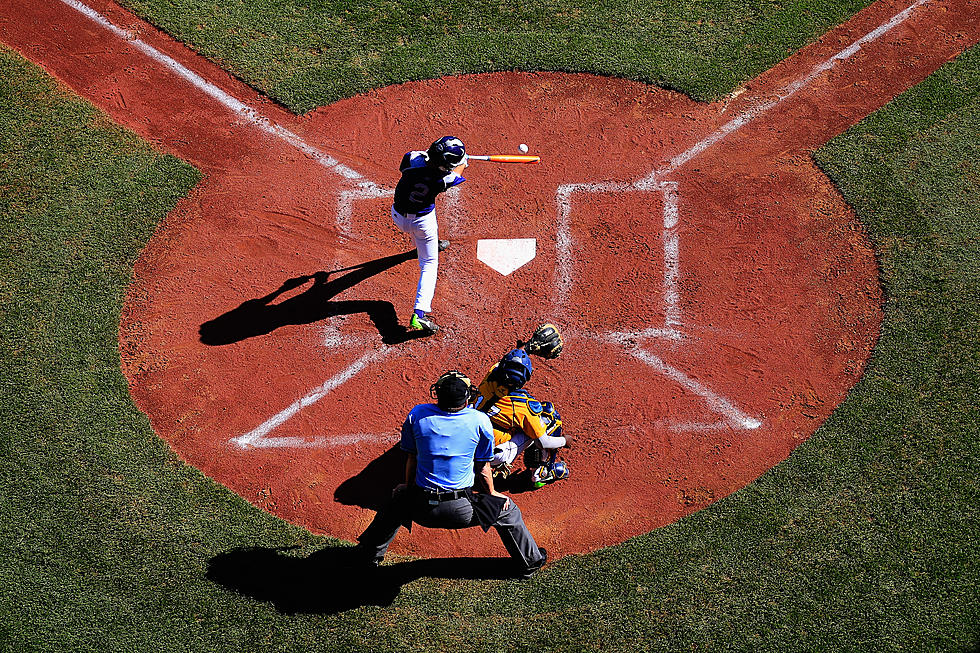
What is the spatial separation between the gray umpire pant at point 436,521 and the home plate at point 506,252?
3469mm

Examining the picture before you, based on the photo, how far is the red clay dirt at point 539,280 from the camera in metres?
9.18

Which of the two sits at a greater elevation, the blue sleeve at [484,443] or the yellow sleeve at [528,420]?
the blue sleeve at [484,443]

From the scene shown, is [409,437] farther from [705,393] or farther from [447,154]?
[705,393]

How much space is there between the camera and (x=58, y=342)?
404 inches

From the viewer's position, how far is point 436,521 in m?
7.68

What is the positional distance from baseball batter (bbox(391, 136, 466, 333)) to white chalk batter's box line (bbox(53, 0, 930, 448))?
0.72 metres

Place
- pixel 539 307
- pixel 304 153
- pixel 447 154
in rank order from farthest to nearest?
pixel 304 153
pixel 539 307
pixel 447 154

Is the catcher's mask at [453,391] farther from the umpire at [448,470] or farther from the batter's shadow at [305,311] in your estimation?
the batter's shadow at [305,311]

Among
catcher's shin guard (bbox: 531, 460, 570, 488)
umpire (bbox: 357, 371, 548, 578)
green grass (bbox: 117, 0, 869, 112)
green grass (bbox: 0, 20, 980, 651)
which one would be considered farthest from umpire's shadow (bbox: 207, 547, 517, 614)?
green grass (bbox: 117, 0, 869, 112)

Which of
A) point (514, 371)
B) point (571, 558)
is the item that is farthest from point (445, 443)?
point (571, 558)

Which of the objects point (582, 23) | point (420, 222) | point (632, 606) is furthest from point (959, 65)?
point (632, 606)

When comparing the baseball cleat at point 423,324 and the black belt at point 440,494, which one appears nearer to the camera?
the black belt at point 440,494

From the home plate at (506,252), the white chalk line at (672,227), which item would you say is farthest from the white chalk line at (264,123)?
the white chalk line at (672,227)

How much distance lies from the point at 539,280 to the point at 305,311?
2.64 meters
